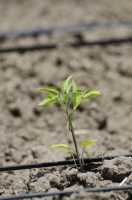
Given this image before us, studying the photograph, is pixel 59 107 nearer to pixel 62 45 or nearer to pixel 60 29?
pixel 62 45

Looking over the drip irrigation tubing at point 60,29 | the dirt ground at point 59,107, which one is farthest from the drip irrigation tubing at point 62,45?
the drip irrigation tubing at point 60,29

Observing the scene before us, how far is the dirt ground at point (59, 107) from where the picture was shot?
1903mm

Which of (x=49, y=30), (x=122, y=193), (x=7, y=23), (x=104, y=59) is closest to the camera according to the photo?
(x=122, y=193)

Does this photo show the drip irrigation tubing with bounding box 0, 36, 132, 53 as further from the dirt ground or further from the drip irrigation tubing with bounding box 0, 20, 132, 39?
the drip irrigation tubing with bounding box 0, 20, 132, 39

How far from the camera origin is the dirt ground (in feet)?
6.24

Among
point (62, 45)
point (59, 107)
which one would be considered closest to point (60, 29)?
point (62, 45)

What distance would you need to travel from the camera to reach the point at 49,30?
329cm

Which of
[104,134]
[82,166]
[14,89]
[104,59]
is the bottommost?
[82,166]

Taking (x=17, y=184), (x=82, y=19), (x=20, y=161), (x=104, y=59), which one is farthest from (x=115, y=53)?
(x=17, y=184)

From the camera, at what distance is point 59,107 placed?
2.68 meters

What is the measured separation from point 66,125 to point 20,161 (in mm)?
458

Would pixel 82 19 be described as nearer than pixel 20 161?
No

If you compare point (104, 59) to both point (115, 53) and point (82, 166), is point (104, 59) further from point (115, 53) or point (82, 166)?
point (82, 166)

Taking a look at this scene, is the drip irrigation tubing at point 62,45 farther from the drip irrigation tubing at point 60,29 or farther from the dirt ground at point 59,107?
the drip irrigation tubing at point 60,29
